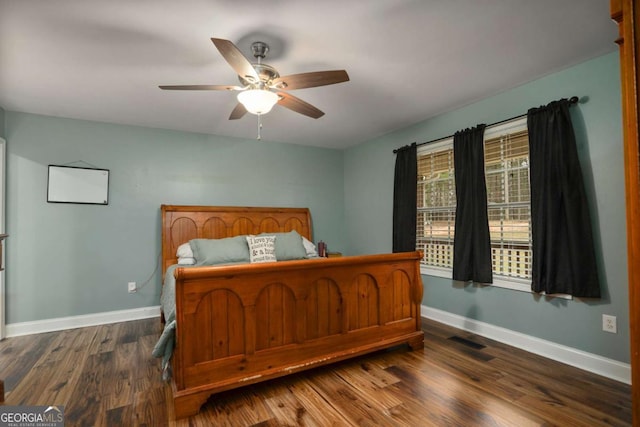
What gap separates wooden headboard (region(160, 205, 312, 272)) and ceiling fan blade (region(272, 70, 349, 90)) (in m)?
2.43

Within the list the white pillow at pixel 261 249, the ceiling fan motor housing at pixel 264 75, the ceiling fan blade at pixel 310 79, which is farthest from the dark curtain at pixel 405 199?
the ceiling fan motor housing at pixel 264 75

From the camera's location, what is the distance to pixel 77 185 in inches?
137

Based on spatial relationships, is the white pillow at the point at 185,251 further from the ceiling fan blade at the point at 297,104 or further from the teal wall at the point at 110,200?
the ceiling fan blade at the point at 297,104

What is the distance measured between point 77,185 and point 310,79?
10.2ft

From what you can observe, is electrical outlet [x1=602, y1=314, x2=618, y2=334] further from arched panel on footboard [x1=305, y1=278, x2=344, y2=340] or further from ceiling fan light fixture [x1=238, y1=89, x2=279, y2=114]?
ceiling fan light fixture [x1=238, y1=89, x2=279, y2=114]

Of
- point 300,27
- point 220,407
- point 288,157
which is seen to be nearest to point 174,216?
point 288,157

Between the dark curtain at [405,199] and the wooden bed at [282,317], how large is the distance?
1083 millimetres

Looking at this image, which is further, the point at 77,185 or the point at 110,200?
the point at 110,200

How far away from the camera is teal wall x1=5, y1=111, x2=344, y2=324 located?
3264 mm

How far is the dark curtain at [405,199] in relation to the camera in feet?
12.3

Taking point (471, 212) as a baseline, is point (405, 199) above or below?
above

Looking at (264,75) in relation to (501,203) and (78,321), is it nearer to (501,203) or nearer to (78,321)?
(501,203)

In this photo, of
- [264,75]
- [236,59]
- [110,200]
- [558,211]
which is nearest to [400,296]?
[558,211]

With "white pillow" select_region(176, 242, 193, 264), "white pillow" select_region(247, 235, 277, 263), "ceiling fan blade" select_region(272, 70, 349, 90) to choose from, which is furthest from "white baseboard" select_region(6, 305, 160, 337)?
"ceiling fan blade" select_region(272, 70, 349, 90)
